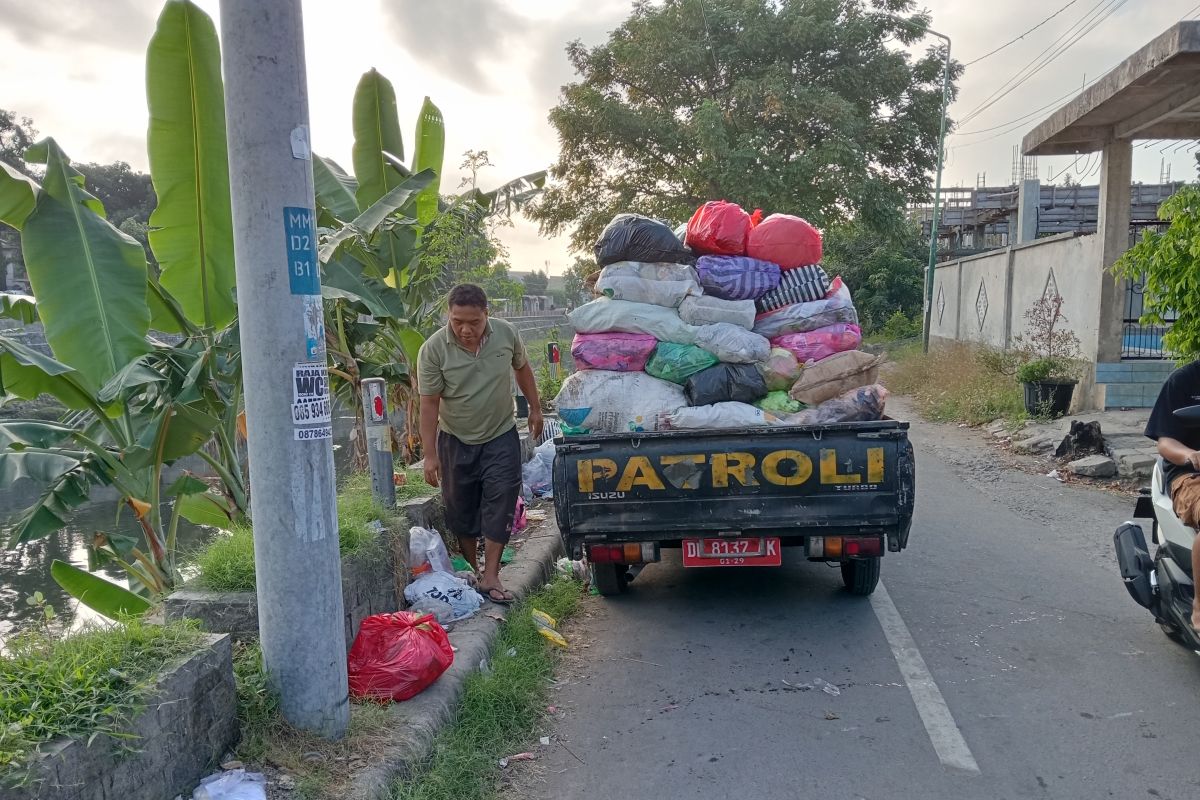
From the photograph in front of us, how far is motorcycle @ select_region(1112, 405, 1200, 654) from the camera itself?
3908mm

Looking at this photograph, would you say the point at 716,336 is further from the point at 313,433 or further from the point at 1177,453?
the point at 313,433

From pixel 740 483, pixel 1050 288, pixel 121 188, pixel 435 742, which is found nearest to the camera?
pixel 435 742

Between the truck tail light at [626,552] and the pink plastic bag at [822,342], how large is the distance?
5.17 feet

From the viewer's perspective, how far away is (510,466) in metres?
5.11

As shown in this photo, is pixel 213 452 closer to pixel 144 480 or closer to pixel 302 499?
pixel 144 480

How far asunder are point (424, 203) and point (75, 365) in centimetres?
365

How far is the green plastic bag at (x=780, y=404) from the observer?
17.3 ft

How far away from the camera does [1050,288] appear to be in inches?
539

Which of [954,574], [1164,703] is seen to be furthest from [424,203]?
[1164,703]

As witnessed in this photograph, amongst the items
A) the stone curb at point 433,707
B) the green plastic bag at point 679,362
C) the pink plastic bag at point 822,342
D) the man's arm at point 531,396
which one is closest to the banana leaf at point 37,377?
the stone curb at point 433,707

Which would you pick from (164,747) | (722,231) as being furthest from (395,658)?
(722,231)

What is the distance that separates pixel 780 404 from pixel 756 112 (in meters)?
16.8

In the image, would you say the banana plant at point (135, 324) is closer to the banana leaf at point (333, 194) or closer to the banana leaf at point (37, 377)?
the banana leaf at point (37, 377)

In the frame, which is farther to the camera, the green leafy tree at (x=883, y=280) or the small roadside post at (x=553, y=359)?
the green leafy tree at (x=883, y=280)
